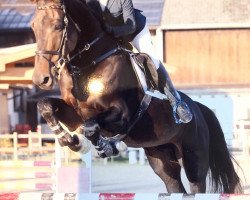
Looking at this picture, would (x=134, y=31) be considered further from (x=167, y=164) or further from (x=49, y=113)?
(x=167, y=164)

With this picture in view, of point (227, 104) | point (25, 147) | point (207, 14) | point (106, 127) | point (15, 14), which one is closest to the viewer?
point (106, 127)

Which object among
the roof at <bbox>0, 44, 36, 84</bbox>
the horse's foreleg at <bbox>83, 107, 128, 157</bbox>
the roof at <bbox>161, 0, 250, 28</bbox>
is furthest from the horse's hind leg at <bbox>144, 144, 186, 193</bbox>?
the roof at <bbox>161, 0, 250, 28</bbox>

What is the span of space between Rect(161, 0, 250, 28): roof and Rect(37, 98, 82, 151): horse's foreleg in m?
18.7

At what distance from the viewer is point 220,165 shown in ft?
21.4

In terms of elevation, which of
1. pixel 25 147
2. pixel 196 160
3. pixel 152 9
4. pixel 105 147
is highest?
pixel 152 9

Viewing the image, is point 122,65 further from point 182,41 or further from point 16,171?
point 182,41

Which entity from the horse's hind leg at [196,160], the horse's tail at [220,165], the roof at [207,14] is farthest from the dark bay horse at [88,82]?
the roof at [207,14]

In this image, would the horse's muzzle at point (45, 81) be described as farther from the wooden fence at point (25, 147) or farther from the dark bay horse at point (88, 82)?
the wooden fence at point (25, 147)

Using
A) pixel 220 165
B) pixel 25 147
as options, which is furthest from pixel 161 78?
pixel 25 147

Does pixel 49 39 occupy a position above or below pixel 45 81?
above

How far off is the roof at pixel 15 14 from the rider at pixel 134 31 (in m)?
19.8

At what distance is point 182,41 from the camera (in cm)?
2362

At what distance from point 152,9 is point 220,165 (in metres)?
19.0

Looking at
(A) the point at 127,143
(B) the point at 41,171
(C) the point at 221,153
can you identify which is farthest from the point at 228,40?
(A) the point at 127,143
